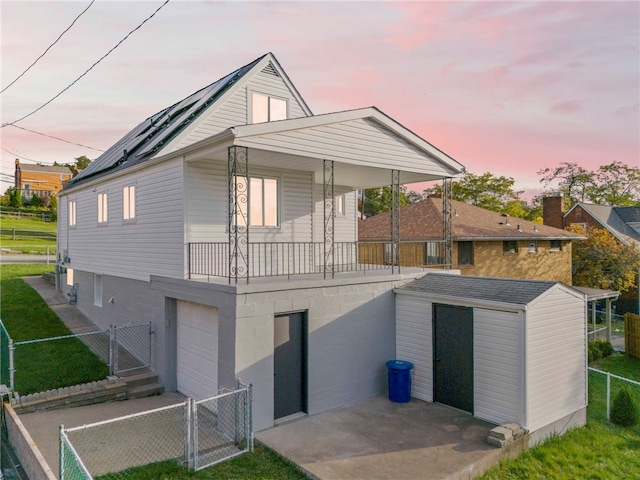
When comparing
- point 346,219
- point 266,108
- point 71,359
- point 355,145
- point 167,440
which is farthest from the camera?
point 346,219

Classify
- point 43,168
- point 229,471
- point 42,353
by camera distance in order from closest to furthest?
point 229,471 < point 42,353 < point 43,168

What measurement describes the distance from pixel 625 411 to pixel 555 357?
3178 mm

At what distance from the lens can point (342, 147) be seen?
398 inches

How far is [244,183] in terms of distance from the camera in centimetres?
1086

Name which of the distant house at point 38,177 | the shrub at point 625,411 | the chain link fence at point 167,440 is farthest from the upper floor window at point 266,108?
the distant house at point 38,177

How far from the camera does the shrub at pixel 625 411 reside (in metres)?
9.82

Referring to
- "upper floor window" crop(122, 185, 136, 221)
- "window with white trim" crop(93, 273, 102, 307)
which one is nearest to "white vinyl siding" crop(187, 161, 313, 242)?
"upper floor window" crop(122, 185, 136, 221)

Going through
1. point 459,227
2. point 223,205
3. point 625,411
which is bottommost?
point 625,411

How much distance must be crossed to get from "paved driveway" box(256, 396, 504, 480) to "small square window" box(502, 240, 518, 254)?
624 inches

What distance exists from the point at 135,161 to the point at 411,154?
789cm

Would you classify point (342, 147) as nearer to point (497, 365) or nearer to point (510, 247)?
point (497, 365)

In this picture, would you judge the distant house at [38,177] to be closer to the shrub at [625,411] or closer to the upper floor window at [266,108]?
the upper floor window at [266,108]

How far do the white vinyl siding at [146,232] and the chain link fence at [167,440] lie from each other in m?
3.27

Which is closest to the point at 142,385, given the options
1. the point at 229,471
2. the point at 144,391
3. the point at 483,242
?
the point at 144,391
